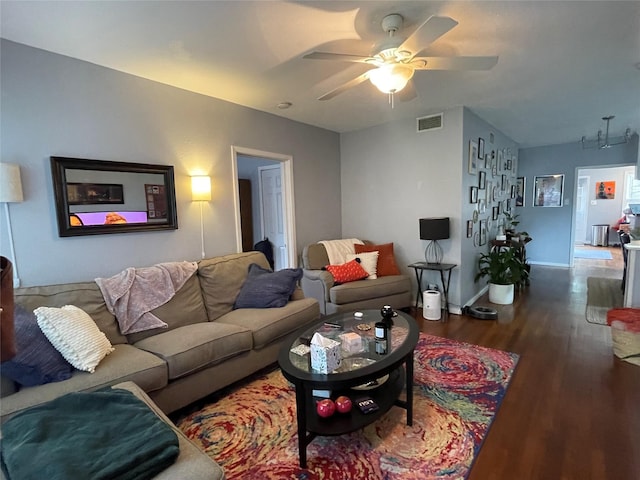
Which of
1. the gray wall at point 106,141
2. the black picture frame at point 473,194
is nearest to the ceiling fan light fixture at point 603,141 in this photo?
the black picture frame at point 473,194

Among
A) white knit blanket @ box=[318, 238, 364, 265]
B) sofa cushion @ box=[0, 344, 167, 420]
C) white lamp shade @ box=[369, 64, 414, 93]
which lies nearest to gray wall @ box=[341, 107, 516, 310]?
white knit blanket @ box=[318, 238, 364, 265]

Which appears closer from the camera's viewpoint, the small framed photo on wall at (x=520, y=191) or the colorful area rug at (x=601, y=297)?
the colorful area rug at (x=601, y=297)

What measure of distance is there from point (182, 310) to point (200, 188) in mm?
1165

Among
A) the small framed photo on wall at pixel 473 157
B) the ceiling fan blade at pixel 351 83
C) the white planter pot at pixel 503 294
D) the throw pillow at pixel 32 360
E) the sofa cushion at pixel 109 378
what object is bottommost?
the white planter pot at pixel 503 294

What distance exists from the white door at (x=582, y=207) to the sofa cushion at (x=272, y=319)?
10.00 meters

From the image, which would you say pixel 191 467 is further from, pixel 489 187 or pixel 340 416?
pixel 489 187

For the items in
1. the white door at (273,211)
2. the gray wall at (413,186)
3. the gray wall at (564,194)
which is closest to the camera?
the gray wall at (413,186)

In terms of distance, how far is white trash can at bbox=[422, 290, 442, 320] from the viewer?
381 cm

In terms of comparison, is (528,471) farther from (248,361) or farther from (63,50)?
(63,50)

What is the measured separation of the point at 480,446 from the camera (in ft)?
5.90

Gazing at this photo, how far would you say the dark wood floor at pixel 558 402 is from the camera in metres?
1.66

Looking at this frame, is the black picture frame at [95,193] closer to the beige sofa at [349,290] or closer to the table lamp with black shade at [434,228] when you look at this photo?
the beige sofa at [349,290]

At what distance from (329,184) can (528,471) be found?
3806 mm

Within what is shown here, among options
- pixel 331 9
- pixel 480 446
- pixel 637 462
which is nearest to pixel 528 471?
pixel 480 446
